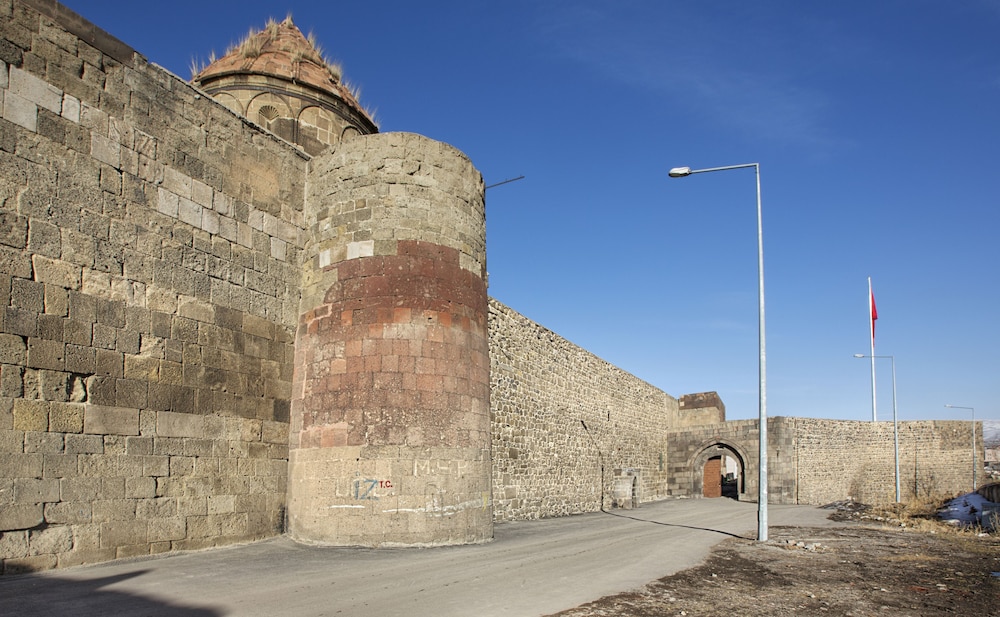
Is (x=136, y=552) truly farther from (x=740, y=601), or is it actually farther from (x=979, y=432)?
(x=979, y=432)

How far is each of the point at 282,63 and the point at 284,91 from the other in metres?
0.72

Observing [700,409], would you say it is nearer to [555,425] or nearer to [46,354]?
[555,425]

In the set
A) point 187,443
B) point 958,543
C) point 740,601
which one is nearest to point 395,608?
point 740,601

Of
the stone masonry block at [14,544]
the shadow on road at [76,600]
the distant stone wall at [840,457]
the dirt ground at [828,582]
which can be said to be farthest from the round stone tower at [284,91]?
the distant stone wall at [840,457]

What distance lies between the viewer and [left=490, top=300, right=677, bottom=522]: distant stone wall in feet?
51.5

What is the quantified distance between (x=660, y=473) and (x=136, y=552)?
967 inches

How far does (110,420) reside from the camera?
7.37 meters

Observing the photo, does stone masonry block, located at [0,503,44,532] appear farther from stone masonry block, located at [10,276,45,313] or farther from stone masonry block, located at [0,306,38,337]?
stone masonry block, located at [10,276,45,313]

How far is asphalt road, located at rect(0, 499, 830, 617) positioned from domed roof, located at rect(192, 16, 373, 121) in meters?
9.03

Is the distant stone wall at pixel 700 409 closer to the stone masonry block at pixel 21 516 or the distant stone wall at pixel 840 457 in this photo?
the distant stone wall at pixel 840 457

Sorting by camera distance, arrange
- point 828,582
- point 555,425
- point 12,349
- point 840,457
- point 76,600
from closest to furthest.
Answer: point 76,600, point 12,349, point 828,582, point 555,425, point 840,457

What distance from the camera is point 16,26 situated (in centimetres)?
697

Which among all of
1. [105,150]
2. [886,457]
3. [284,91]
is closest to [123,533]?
[105,150]

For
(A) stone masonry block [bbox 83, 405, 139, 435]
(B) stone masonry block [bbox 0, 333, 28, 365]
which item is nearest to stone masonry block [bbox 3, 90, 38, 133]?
(B) stone masonry block [bbox 0, 333, 28, 365]
